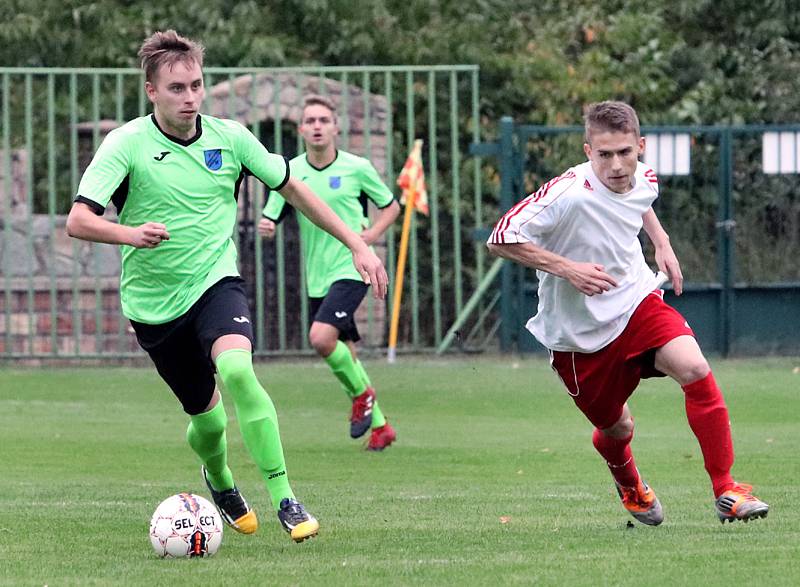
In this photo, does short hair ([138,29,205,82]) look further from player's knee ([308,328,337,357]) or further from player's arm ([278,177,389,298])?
player's knee ([308,328,337,357])

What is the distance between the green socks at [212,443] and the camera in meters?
7.30

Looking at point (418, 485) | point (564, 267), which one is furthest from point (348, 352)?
point (564, 267)

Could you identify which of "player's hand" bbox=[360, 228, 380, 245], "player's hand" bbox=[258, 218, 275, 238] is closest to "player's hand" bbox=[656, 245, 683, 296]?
"player's hand" bbox=[360, 228, 380, 245]

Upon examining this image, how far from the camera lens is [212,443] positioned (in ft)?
24.0

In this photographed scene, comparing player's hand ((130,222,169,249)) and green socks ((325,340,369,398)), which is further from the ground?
player's hand ((130,222,169,249))

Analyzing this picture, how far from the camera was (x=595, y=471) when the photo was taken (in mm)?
9852

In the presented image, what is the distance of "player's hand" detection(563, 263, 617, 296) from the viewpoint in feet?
22.4

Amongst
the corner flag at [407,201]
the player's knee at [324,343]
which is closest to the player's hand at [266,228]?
the player's knee at [324,343]

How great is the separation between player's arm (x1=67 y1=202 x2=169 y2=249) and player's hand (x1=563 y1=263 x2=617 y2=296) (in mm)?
1602

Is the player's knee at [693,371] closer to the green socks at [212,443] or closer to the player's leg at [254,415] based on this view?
the player's leg at [254,415]

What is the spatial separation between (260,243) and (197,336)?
10.8 m

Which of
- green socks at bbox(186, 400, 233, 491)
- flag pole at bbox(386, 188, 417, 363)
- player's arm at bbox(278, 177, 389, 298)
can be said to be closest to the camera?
player's arm at bbox(278, 177, 389, 298)

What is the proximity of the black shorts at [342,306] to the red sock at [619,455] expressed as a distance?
4229 millimetres

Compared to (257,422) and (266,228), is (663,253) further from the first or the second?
(266,228)
